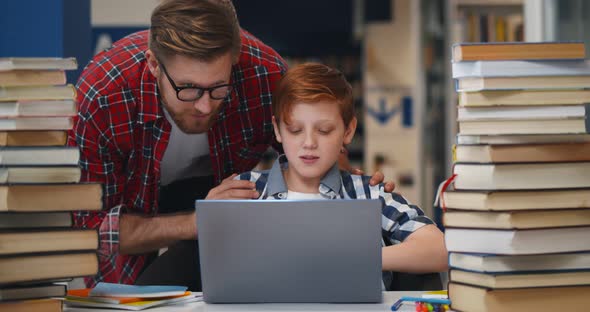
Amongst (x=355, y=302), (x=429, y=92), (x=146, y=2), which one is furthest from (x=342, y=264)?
(x=429, y=92)

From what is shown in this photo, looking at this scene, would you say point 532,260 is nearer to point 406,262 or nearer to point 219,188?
point 406,262

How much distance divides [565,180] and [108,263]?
1762 millimetres

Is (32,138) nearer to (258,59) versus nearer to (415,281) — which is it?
(415,281)

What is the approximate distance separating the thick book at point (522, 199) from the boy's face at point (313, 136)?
0.81m

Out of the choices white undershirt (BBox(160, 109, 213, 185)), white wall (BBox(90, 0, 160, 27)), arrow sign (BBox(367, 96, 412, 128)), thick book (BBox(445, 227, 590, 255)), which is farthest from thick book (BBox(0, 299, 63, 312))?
arrow sign (BBox(367, 96, 412, 128))

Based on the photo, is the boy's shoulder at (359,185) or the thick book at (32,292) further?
the boy's shoulder at (359,185)

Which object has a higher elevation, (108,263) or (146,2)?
(146,2)

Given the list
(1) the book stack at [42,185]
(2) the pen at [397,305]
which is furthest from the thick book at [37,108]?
(2) the pen at [397,305]

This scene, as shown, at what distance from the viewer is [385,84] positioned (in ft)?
30.0

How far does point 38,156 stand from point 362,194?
1056 mm

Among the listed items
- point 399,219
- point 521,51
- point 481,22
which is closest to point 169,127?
point 399,219

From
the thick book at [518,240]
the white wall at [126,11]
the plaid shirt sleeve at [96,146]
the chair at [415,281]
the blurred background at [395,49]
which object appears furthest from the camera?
the blurred background at [395,49]

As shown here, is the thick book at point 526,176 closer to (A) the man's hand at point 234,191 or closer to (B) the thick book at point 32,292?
(B) the thick book at point 32,292

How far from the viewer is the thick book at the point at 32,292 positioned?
4.41 ft
